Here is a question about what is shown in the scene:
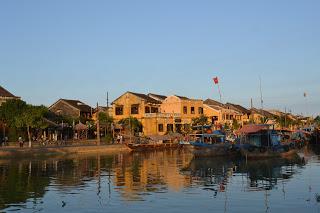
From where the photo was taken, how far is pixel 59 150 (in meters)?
52.5

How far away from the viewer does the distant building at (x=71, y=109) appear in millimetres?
81000

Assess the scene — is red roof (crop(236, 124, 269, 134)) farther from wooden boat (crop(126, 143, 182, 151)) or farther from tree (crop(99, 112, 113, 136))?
tree (crop(99, 112, 113, 136))

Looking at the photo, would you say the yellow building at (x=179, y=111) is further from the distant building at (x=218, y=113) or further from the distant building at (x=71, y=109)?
the distant building at (x=71, y=109)

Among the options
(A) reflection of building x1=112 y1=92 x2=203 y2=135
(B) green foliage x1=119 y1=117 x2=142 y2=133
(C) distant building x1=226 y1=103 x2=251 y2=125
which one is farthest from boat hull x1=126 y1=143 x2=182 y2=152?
(C) distant building x1=226 y1=103 x2=251 y2=125

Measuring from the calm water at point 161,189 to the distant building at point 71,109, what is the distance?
43796mm

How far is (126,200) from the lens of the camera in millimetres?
21234

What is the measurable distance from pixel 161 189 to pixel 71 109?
5936 cm

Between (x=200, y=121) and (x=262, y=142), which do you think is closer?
(x=262, y=142)

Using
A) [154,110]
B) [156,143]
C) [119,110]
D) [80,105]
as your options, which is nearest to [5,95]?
[80,105]

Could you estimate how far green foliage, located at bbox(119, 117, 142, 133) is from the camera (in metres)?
77.2

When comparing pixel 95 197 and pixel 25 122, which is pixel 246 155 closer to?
pixel 95 197

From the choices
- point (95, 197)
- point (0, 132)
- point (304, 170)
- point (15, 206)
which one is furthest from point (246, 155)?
point (0, 132)

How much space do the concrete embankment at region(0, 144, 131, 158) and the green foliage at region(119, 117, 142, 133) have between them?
13818mm

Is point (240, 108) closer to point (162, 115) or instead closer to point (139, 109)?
Result: point (162, 115)
